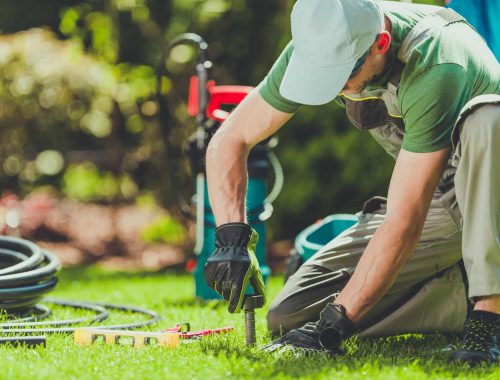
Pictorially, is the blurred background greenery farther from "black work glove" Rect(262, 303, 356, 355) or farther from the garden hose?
"black work glove" Rect(262, 303, 356, 355)

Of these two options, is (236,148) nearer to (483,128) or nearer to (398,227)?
(398,227)

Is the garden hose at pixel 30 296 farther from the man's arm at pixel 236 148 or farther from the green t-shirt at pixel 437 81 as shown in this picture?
the green t-shirt at pixel 437 81

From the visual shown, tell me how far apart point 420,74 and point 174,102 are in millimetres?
4341

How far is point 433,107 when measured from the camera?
273 centimetres

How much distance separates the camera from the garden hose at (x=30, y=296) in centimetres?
348

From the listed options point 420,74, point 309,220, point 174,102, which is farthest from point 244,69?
point 420,74

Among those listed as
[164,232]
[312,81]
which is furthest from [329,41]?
[164,232]

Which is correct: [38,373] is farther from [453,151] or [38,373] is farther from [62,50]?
[62,50]

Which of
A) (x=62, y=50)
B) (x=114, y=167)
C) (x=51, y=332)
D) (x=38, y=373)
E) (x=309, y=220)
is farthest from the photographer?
(x=114, y=167)

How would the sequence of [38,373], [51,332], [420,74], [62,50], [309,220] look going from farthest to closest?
[62,50] < [309,220] < [51,332] < [420,74] < [38,373]

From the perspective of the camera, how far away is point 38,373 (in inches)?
99.7

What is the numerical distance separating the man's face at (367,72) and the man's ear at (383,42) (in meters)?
0.02

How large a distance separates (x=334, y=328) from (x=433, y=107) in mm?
800

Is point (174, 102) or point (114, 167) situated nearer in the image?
point (174, 102)
